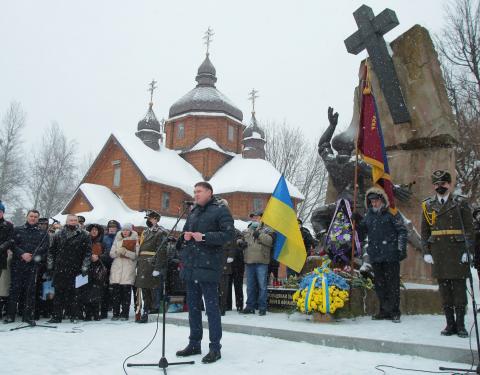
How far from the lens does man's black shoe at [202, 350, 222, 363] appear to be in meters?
4.39

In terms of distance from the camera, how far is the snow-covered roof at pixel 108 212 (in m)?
26.3

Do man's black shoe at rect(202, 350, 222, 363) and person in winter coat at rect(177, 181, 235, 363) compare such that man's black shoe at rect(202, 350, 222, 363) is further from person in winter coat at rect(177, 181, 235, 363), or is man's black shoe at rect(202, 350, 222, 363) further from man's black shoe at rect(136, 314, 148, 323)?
man's black shoe at rect(136, 314, 148, 323)

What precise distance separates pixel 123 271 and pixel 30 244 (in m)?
1.58

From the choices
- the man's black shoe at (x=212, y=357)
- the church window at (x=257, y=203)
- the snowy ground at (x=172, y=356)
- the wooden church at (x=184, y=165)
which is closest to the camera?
the snowy ground at (x=172, y=356)

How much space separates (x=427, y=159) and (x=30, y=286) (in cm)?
670

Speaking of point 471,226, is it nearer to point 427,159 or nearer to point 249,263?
point 427,159

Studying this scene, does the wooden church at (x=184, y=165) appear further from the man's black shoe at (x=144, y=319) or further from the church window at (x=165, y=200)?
the man's black shoe at (x=144, y=319)

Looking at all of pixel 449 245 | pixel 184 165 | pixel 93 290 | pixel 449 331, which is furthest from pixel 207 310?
pixel 184 165

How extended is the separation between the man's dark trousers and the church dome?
3125 centimetres

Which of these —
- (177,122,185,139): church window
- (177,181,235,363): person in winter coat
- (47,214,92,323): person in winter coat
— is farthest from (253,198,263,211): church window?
(177,181,235,363): person in winter coat

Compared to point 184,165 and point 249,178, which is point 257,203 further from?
point 184,165

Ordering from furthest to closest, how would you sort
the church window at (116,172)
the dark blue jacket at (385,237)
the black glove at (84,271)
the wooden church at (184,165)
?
the church window at (116,172) < the wooden church at (184,165) < the black glove at (84,271) < the dark blue jacket at (385,237)

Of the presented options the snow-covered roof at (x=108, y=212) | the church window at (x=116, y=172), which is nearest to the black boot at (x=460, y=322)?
the snow-covered roof at (x=108, y=212)

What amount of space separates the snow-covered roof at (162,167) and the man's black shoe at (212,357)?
80.9 ft
